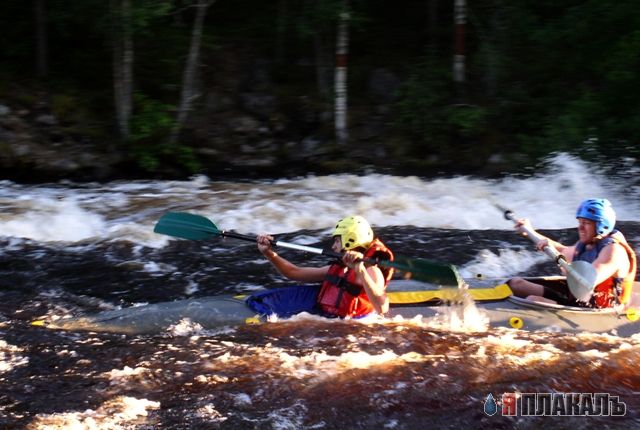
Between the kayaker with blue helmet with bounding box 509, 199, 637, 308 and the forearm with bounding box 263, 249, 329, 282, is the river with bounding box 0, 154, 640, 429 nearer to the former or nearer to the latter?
the kayaker with blue helmet with bounding box 509, 199, 637, 308

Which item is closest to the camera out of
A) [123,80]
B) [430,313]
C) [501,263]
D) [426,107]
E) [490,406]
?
[490,406]

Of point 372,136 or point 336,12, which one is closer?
point 336,12

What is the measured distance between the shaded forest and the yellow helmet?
6.09 meters

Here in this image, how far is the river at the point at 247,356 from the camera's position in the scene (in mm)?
4176

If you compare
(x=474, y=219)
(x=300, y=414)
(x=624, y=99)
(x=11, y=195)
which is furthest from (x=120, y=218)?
(x=624, y=99)

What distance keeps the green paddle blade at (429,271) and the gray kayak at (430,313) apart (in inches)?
8.4

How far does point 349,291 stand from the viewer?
5004mm

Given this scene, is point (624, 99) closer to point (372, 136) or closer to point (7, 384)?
point (372, 136)

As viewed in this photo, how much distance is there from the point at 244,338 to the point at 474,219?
4345 mm

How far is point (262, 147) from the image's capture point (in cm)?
1159

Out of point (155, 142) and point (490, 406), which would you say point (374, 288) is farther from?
point (155, 142)

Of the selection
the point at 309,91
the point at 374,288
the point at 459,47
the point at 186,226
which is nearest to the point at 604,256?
the point at 374,288

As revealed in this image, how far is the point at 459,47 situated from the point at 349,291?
7.55m

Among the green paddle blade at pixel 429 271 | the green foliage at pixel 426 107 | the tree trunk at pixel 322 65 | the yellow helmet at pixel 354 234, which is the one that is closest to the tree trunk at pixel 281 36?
the tree trunk at pixel 322 65
